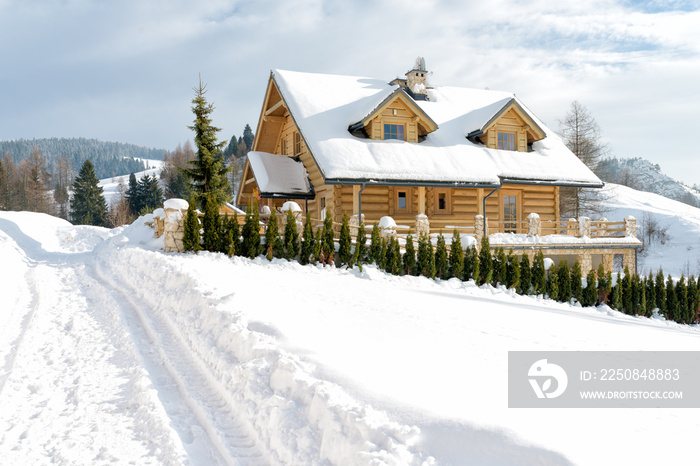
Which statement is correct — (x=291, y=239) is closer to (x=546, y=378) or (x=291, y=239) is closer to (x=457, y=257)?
(x=457, y=257)

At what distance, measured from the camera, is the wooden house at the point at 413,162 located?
19.1 metres

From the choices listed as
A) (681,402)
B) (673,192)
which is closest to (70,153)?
(681,402)

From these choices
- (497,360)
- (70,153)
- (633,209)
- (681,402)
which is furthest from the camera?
(70,153)

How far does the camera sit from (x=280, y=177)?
2091 cm

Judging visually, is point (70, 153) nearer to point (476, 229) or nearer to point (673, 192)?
point (476, 229)

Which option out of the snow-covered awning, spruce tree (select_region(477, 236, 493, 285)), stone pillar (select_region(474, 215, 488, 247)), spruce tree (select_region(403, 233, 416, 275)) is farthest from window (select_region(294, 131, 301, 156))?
spruce tree (select_region(477, 236, 493, 285))

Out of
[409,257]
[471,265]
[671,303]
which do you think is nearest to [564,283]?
[471,265]

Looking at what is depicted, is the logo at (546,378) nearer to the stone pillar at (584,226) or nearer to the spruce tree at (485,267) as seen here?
the spruce tree at (485,267)

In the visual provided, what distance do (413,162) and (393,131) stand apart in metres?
2.30

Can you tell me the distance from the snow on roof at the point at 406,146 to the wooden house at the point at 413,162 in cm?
5

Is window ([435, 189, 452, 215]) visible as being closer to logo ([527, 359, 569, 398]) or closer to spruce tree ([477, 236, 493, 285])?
spruce tree ([477, 236, 493, 285])

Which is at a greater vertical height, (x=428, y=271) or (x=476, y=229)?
(x=476, y=229)

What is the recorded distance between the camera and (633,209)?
79875 mm

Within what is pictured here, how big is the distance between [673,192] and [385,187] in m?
204
